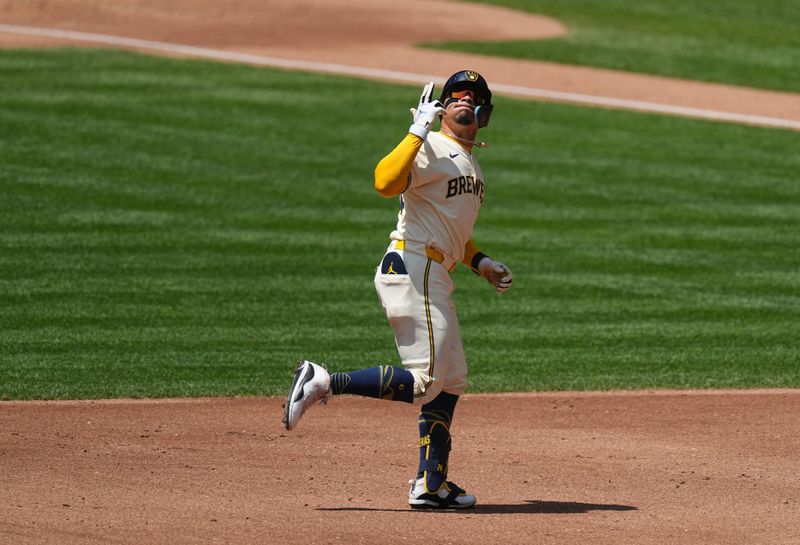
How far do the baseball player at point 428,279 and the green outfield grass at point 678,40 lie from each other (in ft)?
57.2

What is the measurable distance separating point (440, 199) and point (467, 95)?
55 centimetres

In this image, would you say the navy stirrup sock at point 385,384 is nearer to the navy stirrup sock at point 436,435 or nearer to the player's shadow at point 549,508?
the navy stirrup sock at point 436,435

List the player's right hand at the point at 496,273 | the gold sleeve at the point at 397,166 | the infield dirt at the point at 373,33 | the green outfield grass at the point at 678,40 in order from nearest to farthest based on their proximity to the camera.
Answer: the gold sleeve at the point at 397,166, the player's right hand at the point at 496,273, the infield dirt at the point at 373,33, the green outfield grass at the point at 678,40

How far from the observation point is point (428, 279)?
6.53 metres

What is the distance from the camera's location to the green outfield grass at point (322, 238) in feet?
34.2

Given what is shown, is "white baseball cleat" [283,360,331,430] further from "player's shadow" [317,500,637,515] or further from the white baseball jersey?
the white baseball jersey

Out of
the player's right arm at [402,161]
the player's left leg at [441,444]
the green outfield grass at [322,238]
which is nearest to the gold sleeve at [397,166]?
the player's right arm at [402,161]

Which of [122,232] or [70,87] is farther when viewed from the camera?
[70,87]

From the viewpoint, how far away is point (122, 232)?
1395cm

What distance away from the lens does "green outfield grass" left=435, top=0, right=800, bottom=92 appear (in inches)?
950

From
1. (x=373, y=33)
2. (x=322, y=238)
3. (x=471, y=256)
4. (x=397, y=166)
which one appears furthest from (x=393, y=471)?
(x=373, y=33)

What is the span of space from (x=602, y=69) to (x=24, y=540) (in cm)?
1983

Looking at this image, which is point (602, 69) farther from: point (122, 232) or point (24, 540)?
point (24, 540)

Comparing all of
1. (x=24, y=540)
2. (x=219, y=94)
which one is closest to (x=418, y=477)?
(x=24, y=540)
